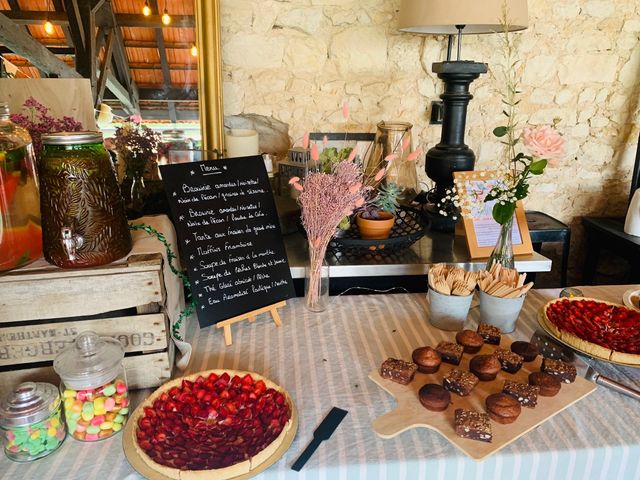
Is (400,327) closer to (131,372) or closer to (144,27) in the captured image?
(131,372)

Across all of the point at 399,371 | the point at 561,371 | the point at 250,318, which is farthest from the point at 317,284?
the point at 561,371

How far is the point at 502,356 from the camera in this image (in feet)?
3.31

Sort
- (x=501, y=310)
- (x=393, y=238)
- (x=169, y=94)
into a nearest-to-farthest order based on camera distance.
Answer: (x=501, y=310) → (x=393, y=238) → (x=169, y=94)

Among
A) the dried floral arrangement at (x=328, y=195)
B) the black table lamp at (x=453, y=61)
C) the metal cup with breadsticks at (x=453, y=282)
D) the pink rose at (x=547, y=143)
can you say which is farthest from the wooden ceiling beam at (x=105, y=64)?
the pink rose at (x=547, y=143)

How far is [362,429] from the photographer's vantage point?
2.88ft

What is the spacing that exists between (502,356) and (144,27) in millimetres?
1578

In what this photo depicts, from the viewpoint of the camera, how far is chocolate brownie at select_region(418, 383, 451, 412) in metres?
0.88

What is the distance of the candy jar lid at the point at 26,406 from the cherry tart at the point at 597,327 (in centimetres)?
105

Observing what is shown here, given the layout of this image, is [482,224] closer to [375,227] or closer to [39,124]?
[375,227]

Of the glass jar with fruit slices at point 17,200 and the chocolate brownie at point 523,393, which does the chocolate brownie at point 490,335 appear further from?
the glass jar with fruit slices at point 17,200

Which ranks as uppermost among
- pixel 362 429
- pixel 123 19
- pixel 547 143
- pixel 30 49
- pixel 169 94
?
pixel 123 19

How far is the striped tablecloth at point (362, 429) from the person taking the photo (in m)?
0.80

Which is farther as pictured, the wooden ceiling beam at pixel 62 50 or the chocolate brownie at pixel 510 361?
the wooden ceiling beam at pixel 62 50

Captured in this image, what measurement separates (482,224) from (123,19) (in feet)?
4.63
